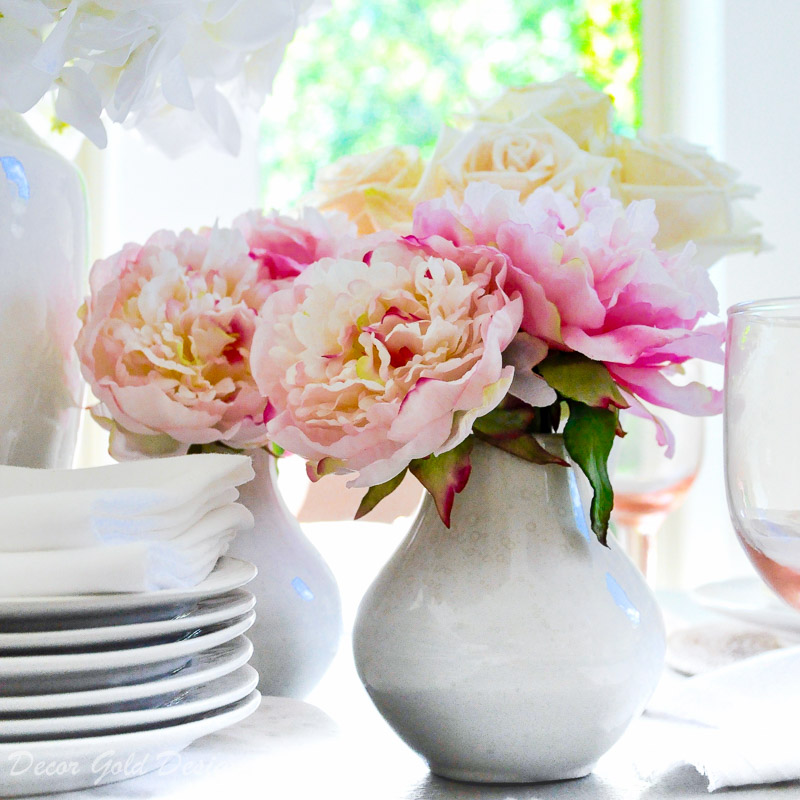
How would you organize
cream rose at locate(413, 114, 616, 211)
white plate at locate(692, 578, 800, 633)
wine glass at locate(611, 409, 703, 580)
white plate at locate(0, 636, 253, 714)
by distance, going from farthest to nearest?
wine glass at locate(611, 409, 703, 580)
white plate at locate(692, 578, 800, 633)
cream rose at locate(413, 114, 616, 211)
white plate at locate(0, 636, 253, 714)

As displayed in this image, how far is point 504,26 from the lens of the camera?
224 centimetres

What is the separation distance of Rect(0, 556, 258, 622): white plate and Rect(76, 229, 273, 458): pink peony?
16 centimetres

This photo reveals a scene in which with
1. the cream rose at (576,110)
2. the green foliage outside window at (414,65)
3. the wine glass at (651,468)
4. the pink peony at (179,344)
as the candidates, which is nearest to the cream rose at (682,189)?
the cream rose at (576,110)

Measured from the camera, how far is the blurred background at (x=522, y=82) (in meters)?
→ 1.74

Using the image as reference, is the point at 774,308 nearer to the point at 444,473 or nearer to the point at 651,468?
the point at 444,473

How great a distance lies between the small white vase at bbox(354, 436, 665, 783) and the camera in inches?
16.7

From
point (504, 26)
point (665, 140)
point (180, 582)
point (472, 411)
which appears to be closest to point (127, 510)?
point (180, 582)

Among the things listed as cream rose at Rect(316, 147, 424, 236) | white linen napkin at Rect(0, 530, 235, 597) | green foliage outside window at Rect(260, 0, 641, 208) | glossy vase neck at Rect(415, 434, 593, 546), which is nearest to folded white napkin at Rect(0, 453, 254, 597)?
white linen napkin at Rect(0, 530, 235, 597)

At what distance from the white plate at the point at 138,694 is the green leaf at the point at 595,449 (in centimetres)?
16

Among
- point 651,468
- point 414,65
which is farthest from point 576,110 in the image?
point 414,65

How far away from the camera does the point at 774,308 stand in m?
0.38

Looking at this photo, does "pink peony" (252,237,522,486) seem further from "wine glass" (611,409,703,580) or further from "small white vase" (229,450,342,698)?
"wine glass" (611,409,703,580)

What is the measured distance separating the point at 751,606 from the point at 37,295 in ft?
1.76

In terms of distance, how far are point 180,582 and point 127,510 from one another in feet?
0.12
